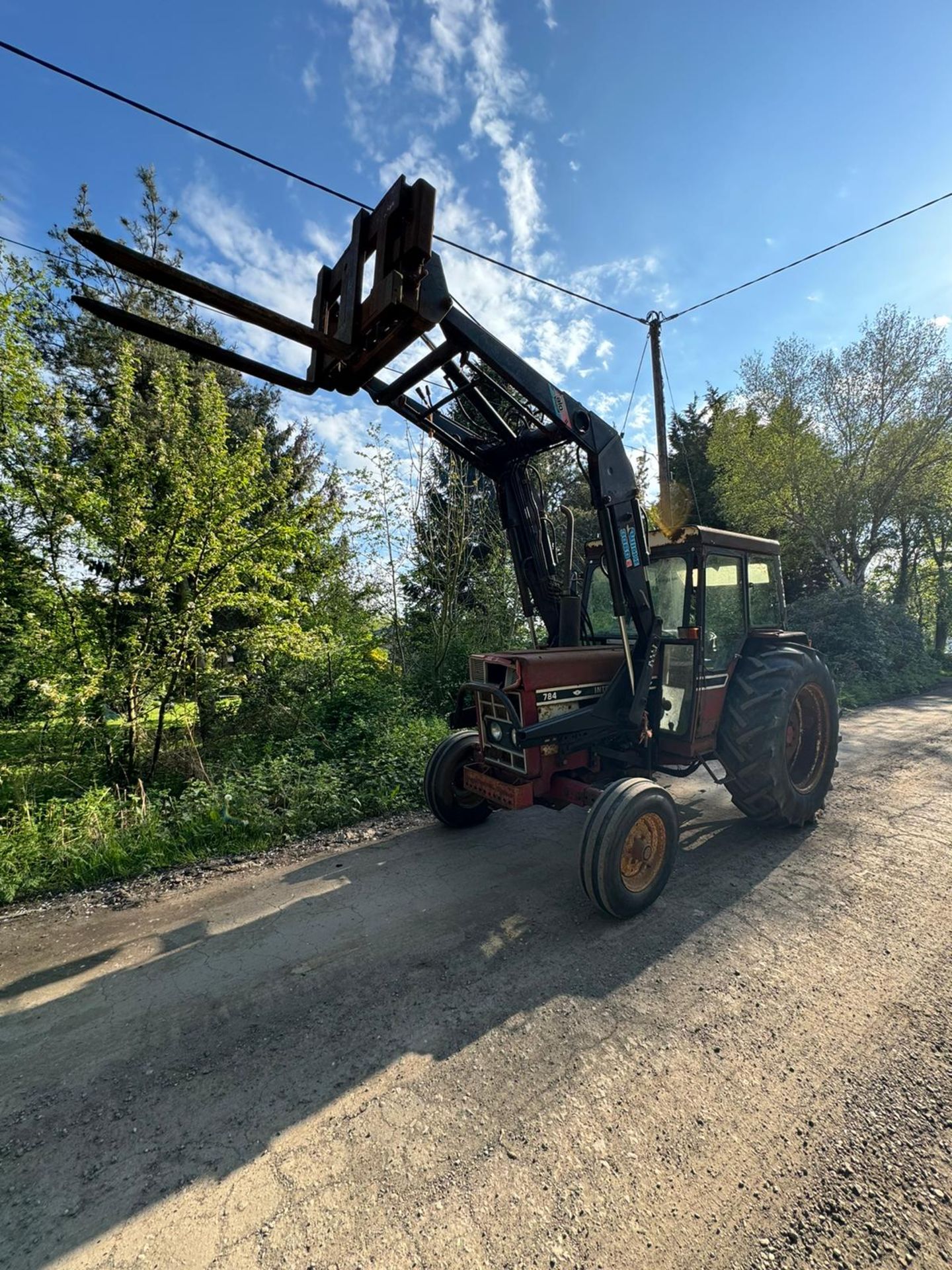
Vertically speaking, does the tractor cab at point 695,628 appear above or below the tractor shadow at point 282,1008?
above

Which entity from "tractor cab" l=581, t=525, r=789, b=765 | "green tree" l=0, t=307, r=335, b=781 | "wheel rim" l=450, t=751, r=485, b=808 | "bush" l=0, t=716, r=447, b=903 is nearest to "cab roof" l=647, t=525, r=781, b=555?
"tractor cab" l=581, t=525, r=789, b=765

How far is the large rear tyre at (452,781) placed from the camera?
15.8ft

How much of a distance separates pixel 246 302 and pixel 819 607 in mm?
16380

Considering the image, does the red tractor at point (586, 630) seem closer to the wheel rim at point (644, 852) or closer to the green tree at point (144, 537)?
the wheel rim at point (644, 852)

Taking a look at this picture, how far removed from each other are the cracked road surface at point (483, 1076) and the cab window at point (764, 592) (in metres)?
2.26

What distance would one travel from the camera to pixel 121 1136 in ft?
6.56

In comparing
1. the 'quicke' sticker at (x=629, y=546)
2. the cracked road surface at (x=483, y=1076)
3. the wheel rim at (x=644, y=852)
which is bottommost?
the cracked road surface at (x=483, y=1076)

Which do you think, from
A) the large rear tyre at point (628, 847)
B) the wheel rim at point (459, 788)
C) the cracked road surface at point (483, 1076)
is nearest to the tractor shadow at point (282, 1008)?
the cracked road surface at point (483, 1076)

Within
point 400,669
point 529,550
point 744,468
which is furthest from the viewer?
point 744,468

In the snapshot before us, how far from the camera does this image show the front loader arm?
2404 mm

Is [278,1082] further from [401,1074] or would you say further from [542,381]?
[542,381]

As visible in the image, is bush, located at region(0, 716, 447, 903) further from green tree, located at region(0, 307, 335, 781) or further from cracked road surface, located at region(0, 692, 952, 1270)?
green tree, located at region(0, 307, 335, 781)

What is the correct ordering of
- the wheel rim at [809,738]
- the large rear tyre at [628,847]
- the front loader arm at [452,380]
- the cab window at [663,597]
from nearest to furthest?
the front loader arm at [452,380], the large rear tyre at [628,847], the cab window at [663,597], the wheel rim at [809,738]

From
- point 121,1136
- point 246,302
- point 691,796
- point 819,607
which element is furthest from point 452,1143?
point 819,607
